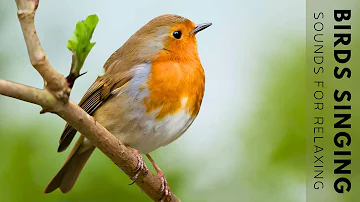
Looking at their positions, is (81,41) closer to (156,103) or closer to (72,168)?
(156,103)

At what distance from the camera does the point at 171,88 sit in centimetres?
298

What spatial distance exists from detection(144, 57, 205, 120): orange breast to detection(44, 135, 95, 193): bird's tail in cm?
52

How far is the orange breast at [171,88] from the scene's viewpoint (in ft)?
9.79

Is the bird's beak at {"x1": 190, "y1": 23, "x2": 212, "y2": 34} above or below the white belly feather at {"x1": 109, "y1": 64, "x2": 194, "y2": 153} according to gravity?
above

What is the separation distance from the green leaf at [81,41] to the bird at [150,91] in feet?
4.02

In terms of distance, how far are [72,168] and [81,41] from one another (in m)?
1.66

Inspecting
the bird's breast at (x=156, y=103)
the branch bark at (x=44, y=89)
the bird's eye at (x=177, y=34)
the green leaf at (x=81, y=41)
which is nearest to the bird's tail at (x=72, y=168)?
the bird's breast at (x=156, y=103)

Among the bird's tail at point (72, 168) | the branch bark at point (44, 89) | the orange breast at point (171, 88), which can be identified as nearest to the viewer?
the branch bark at point (44, 89)

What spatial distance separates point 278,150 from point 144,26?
0.88 meters

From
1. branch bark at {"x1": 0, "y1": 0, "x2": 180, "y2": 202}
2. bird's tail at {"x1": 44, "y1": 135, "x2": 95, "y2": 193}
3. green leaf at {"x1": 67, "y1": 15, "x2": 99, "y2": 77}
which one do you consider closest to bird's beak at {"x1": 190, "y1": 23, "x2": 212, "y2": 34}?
bird's tail at {"x1": 44, "y1": 135, "x2": 95, "y2": 193}

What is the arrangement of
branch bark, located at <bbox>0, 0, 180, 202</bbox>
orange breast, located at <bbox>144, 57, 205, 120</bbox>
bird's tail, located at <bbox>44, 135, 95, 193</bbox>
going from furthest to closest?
1. bird's tail, located at <bbox>44, 135, 95, 193</bbox>
2. orange breast, located at <bbox>144, 57, 205, 120</bbox>
3. branch bark, located at <bbox>0, 0, 180, 202</bbox>

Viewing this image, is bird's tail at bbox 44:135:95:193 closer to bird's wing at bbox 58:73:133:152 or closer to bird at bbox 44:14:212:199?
bird at bbox 44:14:212:199

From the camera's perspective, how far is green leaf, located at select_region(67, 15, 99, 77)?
1741mm

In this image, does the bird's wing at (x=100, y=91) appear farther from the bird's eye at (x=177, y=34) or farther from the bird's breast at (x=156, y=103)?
the bird's eye at (x=177, y=34)
